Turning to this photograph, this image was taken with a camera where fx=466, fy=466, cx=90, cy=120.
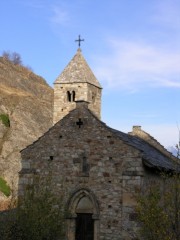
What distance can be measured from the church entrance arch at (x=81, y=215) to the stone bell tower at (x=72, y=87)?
1120 centimetres

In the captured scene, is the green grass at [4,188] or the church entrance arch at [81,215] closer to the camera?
the church entrance arch at [81,215]

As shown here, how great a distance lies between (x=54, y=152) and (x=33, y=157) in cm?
105

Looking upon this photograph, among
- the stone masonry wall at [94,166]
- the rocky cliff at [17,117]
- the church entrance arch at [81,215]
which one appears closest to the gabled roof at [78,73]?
the rocky cliff at [17,117]

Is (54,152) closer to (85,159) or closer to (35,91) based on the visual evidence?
(85,159)

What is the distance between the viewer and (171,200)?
13.4 metres

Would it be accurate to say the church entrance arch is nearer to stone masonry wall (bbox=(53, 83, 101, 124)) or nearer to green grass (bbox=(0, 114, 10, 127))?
stone masonry wall (bbox=(53, 83, 101, 124))

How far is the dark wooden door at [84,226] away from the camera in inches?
766

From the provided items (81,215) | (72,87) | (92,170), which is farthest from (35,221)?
(72,87)

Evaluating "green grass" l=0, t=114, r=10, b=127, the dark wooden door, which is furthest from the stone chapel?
"green grass" l=0, t=114, r=10, b=127

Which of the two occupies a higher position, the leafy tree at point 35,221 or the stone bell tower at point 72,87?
the stone bell tower at point 72,87

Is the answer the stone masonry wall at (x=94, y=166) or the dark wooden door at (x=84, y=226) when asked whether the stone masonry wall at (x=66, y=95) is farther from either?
the dark wooden door at (x=84, y=226)

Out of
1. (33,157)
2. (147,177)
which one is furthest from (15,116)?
(147,177)

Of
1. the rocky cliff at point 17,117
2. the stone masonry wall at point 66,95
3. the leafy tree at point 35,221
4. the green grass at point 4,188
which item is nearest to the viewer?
the leafy tree at point 35,221

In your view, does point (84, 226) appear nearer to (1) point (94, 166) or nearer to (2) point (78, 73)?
(1) point (94, 166)
